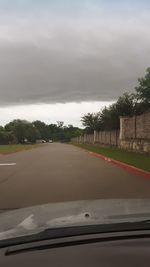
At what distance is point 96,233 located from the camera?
144 inches

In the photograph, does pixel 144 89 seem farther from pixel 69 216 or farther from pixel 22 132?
pixel 22 132

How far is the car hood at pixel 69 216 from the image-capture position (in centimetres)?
386

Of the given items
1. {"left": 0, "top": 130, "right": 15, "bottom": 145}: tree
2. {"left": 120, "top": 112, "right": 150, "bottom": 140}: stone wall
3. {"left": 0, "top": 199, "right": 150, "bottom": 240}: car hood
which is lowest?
{"left": 0, "top": 130, "right": 15, "bottom": 145}: tree

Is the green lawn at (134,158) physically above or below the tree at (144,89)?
below

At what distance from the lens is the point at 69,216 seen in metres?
4.26

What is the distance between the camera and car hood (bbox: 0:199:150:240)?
3.86m

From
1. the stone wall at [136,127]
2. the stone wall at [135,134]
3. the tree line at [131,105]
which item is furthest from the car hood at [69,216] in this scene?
the tree line at [131,105]

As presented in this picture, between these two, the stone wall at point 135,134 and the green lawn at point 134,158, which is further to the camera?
the stone wall at point 135,134

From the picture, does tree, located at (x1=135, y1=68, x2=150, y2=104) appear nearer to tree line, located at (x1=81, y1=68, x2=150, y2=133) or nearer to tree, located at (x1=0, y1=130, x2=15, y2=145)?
tree line, located at (x1=81, y1=68, x2=150, y2=133)

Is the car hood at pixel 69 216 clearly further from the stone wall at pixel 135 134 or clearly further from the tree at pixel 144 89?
the tree at pixel 144 89

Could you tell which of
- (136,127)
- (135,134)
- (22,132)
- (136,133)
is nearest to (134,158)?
(136,133)

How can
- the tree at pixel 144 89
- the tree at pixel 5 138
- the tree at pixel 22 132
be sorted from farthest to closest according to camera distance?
the tree at pixel 22 132, the tree at pixel 5 138, the tree at pixel 144 89

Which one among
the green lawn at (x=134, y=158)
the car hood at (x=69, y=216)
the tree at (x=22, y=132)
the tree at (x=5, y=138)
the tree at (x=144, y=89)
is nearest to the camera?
the car hood at (x=69, y=216)

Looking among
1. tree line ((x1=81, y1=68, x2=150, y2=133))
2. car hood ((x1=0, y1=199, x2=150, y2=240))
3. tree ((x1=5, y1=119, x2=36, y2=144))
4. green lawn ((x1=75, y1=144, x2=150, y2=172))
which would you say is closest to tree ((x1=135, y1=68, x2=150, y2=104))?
tree line ((x1=81, y1=68, x2=150, y2=133))
